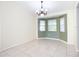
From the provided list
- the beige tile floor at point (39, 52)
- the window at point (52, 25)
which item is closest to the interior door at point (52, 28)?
the window at point (52, 25)

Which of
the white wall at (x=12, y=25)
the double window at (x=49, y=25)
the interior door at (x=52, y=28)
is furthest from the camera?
the double window at (x=49, y=25)

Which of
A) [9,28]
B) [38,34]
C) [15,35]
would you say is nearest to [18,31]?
[15,35]

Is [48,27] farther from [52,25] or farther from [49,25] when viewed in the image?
[52,25]

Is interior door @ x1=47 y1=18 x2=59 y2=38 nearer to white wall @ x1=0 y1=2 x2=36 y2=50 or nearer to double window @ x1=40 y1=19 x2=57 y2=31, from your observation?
double window @ x1=40 y1=19 x2=57 y2=31

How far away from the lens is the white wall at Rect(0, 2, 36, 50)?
448 cm

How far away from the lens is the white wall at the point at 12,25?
4.48 metres

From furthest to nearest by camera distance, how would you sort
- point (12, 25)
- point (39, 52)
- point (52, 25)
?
point (52, 25) < point (12, 25) < point (39, 52)

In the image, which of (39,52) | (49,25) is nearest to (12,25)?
(39,52)

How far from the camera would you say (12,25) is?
5.19 m

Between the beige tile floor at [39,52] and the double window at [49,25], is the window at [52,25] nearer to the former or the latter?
the double window at [49,25]

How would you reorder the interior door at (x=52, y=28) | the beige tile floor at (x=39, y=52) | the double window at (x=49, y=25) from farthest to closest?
the double window at (x=49, y=25) < the interior door at (x=52, y=28) < the beige tile floor at (x=39, y=52)

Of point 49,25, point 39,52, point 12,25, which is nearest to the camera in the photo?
point 39,52

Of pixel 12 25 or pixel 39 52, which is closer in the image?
pixel 39 52

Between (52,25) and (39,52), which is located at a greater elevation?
(52,25)
